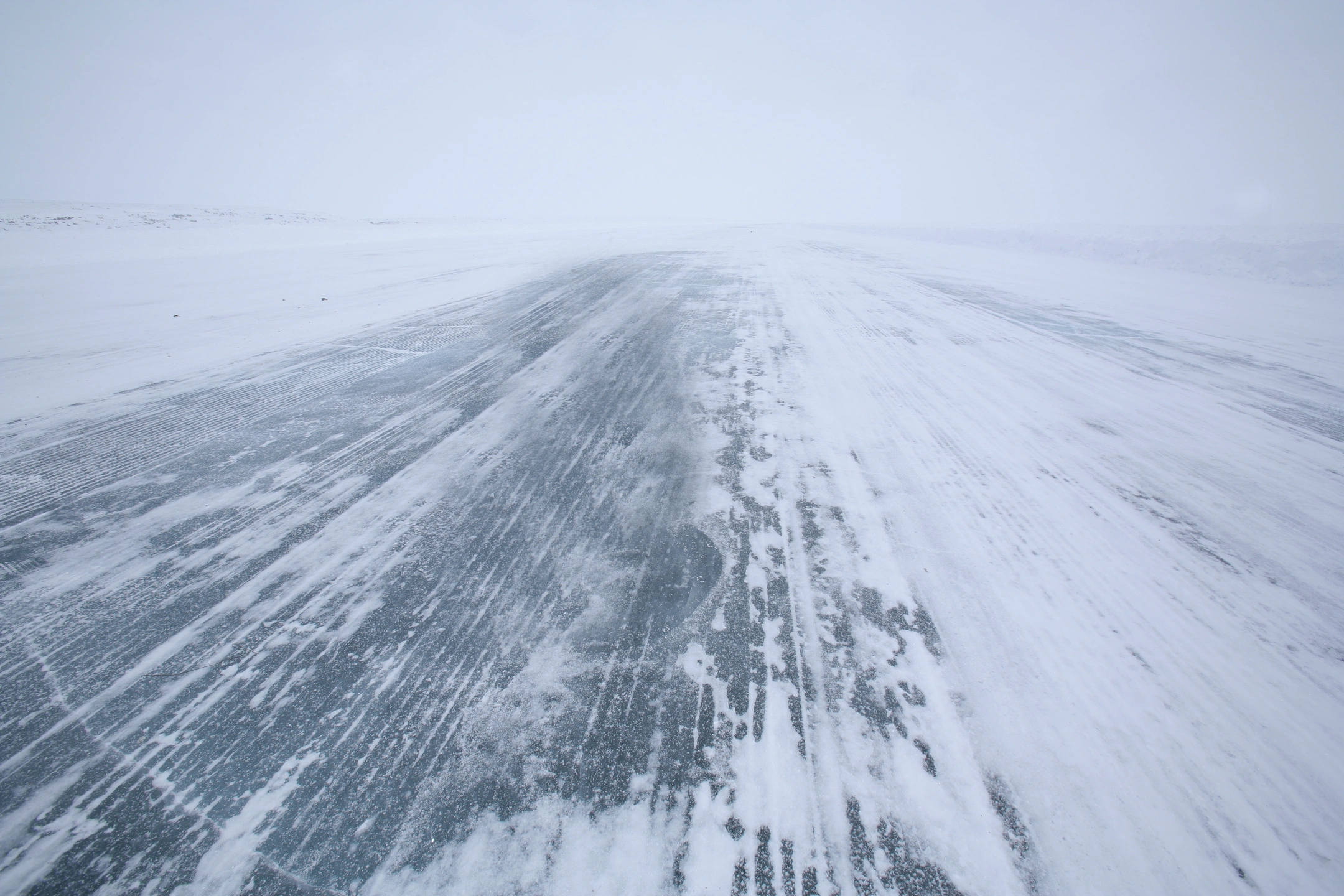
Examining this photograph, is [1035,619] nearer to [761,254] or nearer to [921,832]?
[921,832]

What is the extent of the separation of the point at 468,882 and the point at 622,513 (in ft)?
5.60

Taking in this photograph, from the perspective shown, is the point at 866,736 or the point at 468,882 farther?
the point at 866,736

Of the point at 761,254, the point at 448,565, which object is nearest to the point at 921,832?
the point at 448,565

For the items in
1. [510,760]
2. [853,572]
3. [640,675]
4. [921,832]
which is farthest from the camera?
[853,572]

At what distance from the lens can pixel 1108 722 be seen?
1.82 metres

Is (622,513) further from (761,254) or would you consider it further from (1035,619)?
(761,254)

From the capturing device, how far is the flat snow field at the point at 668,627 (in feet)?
4.88

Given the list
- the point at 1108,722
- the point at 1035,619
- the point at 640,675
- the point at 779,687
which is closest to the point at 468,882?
the point at 640,675

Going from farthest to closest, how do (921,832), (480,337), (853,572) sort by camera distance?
1. (480,337)
2. (853,572)
3. (921,832)

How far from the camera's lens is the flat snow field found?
149 centimetres

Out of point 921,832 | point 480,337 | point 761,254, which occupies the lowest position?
point 921,832

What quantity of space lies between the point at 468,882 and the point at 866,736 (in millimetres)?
1300

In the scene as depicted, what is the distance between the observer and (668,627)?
2156mm

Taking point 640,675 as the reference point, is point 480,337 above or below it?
above
